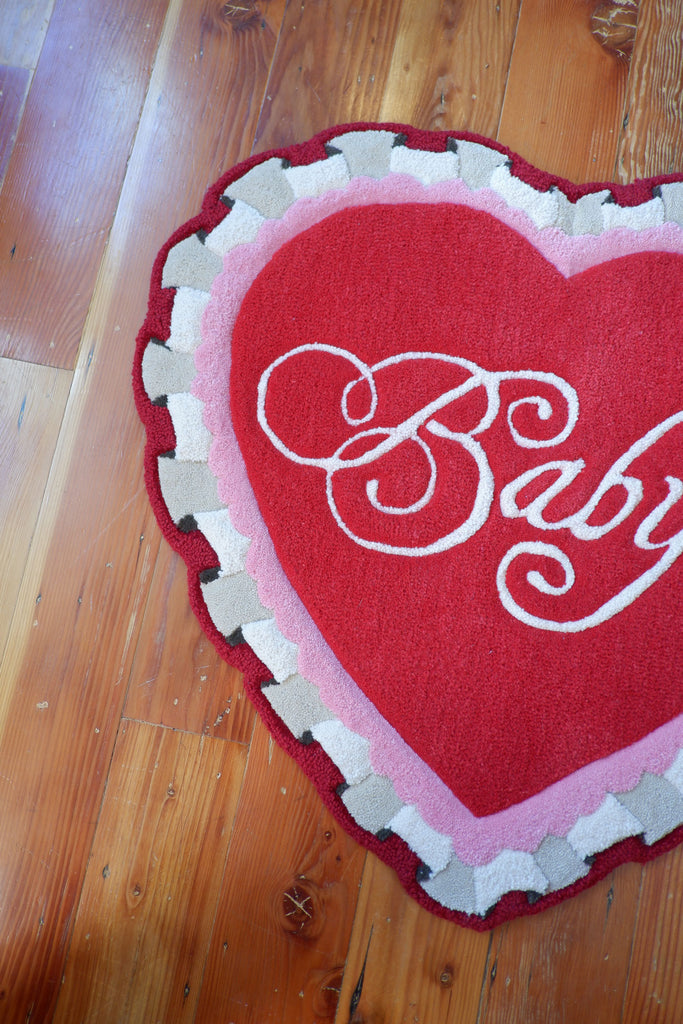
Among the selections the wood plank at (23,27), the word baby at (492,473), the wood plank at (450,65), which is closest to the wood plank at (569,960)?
the word baby at (492,473)

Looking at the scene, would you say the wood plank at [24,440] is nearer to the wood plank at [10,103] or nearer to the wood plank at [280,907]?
the wood plank at [10,103]

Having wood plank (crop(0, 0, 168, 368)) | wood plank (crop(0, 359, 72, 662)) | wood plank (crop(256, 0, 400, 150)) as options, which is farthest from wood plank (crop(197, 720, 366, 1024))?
wood plank (crop(256, 0, 400, 150))

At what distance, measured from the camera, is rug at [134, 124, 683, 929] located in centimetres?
102

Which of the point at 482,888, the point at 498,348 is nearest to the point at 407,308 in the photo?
the point at 498,348

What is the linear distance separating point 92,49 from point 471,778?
138cm

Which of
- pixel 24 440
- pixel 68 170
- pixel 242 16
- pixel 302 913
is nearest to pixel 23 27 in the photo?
pixel 68 170

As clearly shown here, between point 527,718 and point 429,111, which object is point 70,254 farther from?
point 527,718

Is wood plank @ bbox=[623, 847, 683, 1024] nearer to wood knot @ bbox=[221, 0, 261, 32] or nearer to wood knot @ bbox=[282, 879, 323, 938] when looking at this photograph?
wood knot @ bbox=[282, 879, 323, 938]

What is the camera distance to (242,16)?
1.18m

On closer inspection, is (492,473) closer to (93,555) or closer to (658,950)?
(93,555)

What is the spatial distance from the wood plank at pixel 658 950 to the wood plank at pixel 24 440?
44.0 inches

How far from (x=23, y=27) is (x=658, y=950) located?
1837 mm

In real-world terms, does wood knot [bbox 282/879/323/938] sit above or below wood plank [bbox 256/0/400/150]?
below

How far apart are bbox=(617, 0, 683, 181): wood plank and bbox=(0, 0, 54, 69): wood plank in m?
1.03
